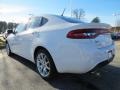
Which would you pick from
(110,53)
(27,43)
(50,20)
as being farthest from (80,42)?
(27,43)

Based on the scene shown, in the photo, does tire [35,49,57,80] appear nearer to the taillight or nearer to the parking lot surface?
the parking lot surface

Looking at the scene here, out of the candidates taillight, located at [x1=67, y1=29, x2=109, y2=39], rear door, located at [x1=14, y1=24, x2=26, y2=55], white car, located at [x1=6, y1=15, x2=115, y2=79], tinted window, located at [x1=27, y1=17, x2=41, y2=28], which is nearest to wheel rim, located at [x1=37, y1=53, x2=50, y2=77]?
white car, located at [x1=6, y1=15, x2=115, y2=79]

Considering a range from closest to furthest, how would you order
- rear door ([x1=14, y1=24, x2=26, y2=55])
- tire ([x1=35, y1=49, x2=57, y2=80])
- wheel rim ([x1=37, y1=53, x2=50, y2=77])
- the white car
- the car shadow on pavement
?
1. the white car
2. the car shadow on pavement
3. tire ([x1=35, y1=49, x2=57, y2=80])
4. wheel rim ([x1=37, y1=53, x2=50, y2=77])
5. rear door ([x1=14, y1=24, x2=26, y2=55])

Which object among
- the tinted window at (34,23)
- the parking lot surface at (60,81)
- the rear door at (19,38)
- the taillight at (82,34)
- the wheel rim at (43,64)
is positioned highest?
the tinted window at (34,23)

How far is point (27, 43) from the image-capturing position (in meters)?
5.38

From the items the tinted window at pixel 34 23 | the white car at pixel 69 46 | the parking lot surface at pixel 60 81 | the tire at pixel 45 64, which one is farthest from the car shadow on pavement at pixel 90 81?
the tinted window at pixel 34 23

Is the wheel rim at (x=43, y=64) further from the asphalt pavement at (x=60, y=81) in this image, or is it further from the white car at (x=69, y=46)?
the asphalt pavement at (x=60, y=81)

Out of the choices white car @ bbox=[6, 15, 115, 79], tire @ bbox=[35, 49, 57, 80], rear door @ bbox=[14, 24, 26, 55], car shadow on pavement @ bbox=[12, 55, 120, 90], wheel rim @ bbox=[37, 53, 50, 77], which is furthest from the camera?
rear door @ bbox=[14, 24, 26, 55]

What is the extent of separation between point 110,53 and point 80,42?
0.87 metres

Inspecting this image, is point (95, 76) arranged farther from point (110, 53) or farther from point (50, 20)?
point (50, 20)

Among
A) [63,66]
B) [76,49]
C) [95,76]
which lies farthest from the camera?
[95,76]

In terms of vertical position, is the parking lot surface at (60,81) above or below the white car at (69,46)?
below

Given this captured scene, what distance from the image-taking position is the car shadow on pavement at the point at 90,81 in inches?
163

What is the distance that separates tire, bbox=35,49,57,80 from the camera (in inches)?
174
